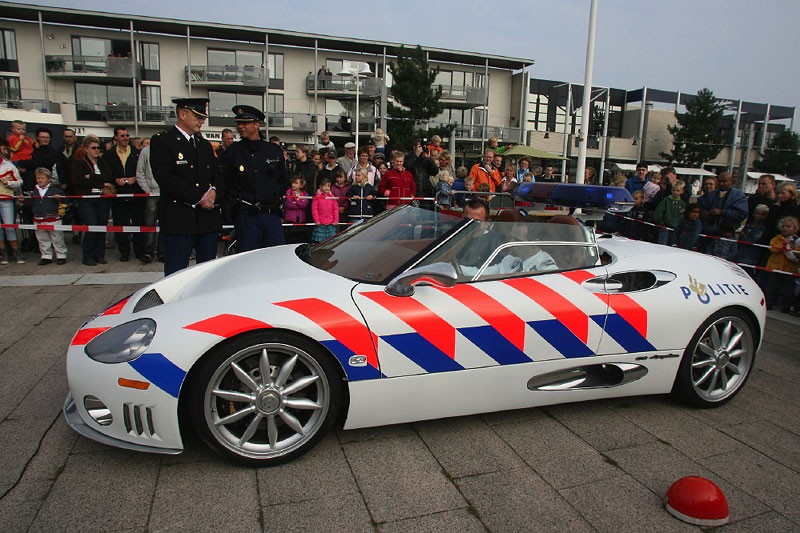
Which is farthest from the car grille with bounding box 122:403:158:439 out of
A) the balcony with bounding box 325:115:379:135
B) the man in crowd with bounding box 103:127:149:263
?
the balcony with bounding box 325:115:379:135

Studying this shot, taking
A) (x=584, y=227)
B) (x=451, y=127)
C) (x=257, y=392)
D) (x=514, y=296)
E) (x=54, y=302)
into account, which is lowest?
A: (x=54, y=302)

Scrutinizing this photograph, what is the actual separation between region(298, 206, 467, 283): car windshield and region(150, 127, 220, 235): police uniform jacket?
178 cm

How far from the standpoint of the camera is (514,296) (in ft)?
10.2

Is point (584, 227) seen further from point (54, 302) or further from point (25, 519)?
point (54, 302)

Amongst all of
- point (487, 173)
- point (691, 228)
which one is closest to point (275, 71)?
point (487, 173)

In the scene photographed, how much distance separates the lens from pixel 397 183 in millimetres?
9438

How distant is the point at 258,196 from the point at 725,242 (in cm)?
677

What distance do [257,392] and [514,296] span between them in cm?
148

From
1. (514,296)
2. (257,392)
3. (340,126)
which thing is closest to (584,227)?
(514,296)

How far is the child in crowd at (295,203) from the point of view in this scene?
30.6 ft

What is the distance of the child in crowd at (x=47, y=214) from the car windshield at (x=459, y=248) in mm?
6273

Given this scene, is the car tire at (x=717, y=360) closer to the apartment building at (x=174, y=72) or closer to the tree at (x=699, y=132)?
the apartment building at (x=174, y=72)

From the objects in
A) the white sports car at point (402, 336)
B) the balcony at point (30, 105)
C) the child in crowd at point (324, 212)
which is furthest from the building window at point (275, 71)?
the white sports car at point (402, 336)

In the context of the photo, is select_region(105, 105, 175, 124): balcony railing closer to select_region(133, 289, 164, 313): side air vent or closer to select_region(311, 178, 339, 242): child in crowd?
select_region(311, 178, 339, 242): child in crowd
